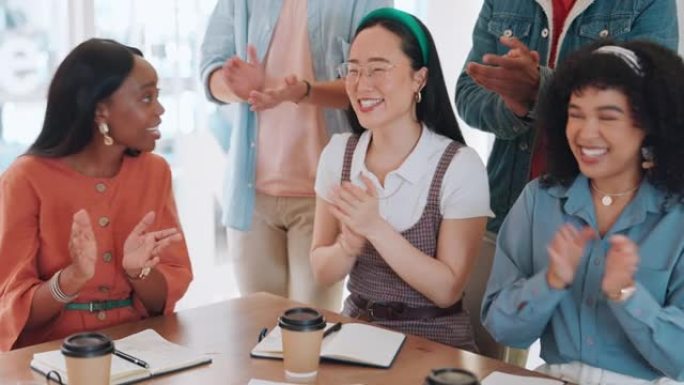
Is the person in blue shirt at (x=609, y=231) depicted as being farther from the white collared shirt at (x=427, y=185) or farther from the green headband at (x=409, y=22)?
the green headband at (x=409, y=22)

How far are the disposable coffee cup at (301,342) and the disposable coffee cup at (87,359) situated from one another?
0.99 ft

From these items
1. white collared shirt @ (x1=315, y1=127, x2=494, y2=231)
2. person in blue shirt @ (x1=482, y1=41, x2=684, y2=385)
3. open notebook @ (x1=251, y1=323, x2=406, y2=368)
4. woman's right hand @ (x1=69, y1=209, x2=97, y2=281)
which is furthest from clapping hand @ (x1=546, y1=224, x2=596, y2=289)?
woman's right hand @ (x1=69, y1=209, x2=97, y2=281)

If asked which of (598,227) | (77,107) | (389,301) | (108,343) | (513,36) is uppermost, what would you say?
(513,36)

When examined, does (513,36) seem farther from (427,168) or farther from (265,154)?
(265,154)

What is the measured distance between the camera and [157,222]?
2039mm

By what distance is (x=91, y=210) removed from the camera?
192 cm

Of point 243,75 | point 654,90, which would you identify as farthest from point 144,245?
point 654,90

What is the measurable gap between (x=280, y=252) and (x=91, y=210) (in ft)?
2.40

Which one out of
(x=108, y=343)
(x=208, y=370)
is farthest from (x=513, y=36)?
(x=108, y=343)

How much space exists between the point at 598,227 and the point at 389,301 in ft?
1.65

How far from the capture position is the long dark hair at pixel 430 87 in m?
2.06

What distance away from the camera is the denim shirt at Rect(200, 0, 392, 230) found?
2449 millimetres

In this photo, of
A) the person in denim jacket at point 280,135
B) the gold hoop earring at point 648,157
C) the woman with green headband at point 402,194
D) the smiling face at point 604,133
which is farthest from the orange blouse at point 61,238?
the gold hoop earring at point 648,157

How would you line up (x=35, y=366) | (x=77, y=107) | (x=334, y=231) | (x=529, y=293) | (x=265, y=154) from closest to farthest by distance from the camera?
(x=35, y=366) < (x=529, y=293) < (x=77, y=107) < (x=334, y=231) < (x=265, y=154)
